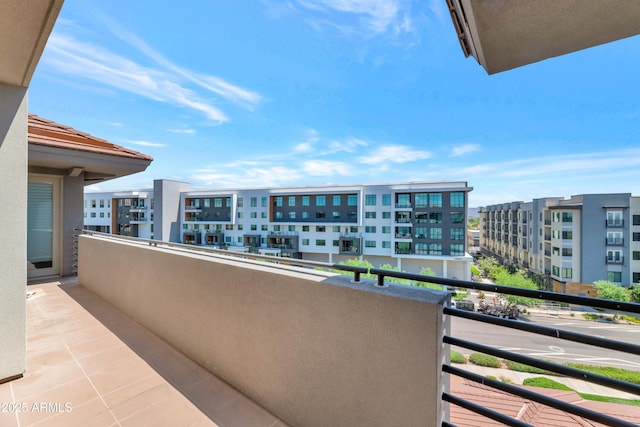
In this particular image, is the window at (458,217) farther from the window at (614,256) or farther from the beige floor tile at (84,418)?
the beige floor tile at (84,418)

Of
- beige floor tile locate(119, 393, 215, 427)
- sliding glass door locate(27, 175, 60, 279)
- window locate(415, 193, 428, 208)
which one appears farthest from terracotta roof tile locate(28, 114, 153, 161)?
window locate(415, 193, 428, 208)

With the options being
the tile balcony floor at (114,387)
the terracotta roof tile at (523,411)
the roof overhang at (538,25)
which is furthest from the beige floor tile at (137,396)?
the roof overhang at (538,25)

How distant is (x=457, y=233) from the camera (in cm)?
2155

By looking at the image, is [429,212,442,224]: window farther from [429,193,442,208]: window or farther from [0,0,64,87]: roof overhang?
[0,0,64,87]: roof overhang

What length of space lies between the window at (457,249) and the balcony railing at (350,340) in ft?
72.9

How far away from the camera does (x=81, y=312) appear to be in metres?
3.36

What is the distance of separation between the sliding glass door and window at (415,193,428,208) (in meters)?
22.5

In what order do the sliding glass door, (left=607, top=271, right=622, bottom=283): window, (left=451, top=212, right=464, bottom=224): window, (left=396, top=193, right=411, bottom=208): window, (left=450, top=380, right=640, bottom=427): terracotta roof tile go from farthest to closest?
1. (left=396, top=193, right=411, bottom=208): window
2. (left=451, top=212, right=464, bottom=224): window
3. (left=607, top=271, right=622, bottom=283): window
4. the sliding glass door
5. (left=450, top=380, right=640, bottom=427): terracotta roof tile

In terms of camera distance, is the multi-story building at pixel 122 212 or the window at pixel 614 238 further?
the multi-story building at pixel 122 212

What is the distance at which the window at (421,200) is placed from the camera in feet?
74.1

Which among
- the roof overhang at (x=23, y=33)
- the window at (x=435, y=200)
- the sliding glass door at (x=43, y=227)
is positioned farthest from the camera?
the window at (x=435, y=200)

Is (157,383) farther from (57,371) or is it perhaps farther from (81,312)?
(81,312)

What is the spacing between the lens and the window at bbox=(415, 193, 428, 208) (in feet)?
74.1

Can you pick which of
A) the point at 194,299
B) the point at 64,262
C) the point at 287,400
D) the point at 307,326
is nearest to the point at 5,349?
the point at 194,299
